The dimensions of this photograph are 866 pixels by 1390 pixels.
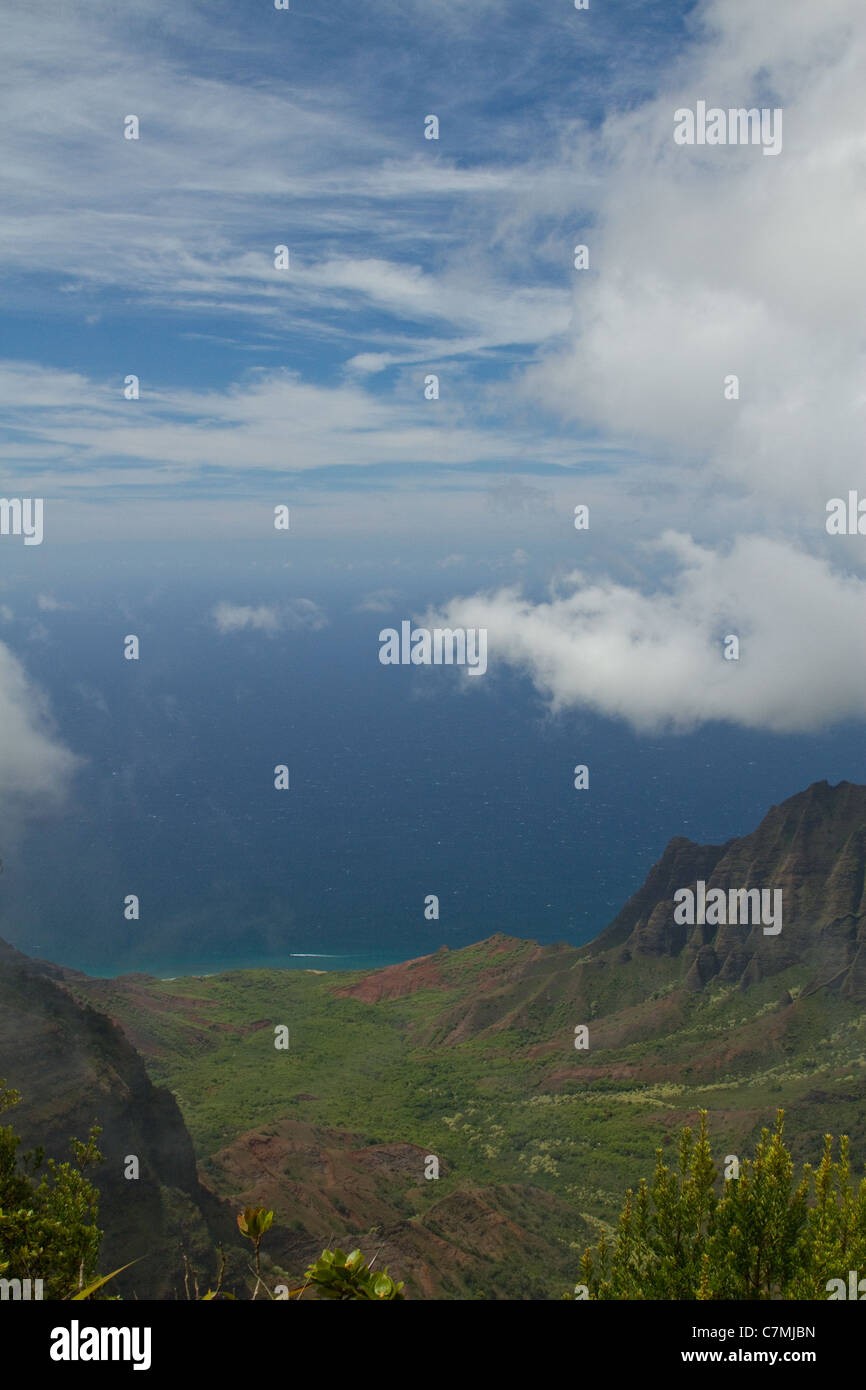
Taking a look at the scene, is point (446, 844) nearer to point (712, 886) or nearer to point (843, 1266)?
point (712, 886)

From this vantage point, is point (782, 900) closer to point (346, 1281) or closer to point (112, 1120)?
point (112, 1120)

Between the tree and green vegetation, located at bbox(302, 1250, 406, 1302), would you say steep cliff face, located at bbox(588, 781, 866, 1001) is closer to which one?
the tree

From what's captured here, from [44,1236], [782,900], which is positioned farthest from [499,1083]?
[44,1236]

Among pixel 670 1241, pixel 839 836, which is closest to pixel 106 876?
pixel 839 836

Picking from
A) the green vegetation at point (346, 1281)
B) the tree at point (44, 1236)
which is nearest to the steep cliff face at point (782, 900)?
the tree at point (44, 1236)

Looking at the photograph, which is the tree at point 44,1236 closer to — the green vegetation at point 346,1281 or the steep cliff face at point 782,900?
the green vegetation at point 346,1281

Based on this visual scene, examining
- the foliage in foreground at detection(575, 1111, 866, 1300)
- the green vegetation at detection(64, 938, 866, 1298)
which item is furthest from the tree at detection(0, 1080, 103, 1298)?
the green vegetation at detection(64, 938, 866, 1298)
